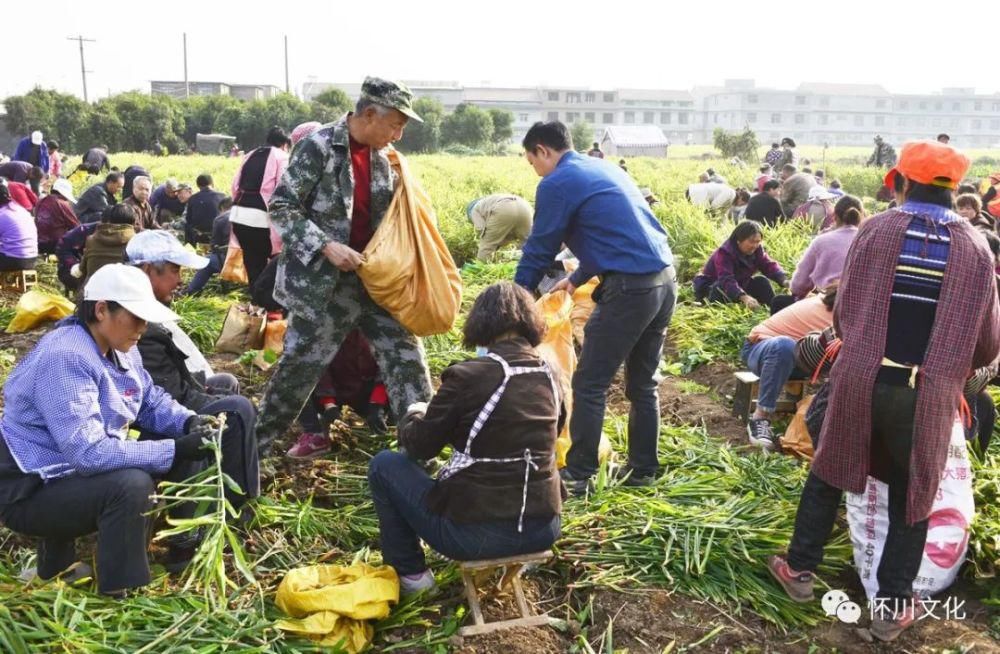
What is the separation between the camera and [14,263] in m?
7.82

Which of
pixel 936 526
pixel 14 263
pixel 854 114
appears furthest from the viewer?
pixel 854 114

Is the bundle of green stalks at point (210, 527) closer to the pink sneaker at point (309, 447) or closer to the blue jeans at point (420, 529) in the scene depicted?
the blue jeans at point (420, 529)

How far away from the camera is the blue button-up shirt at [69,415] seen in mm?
2701

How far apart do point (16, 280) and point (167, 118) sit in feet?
114

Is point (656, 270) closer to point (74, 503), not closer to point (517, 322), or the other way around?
point (517, 322)

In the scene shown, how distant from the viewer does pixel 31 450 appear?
2768 millimetres

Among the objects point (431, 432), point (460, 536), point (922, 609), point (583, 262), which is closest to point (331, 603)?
point (460, 536)

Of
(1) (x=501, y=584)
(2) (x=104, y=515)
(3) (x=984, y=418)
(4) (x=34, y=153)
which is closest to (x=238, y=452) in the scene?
(2) (x=104, y=515)

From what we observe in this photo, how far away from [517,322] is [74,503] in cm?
157

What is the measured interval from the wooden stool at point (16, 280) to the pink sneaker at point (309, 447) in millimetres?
5169

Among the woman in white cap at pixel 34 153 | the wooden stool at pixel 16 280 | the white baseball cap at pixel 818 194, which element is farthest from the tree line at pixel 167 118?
the wooden stool at pixel 16 280

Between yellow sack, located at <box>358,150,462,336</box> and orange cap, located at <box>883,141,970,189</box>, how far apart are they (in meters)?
1.93

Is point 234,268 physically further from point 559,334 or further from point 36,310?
point 559,334

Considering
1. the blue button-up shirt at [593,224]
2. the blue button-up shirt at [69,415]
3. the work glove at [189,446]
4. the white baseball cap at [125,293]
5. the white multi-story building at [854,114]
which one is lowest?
the work glove at [189,446]
